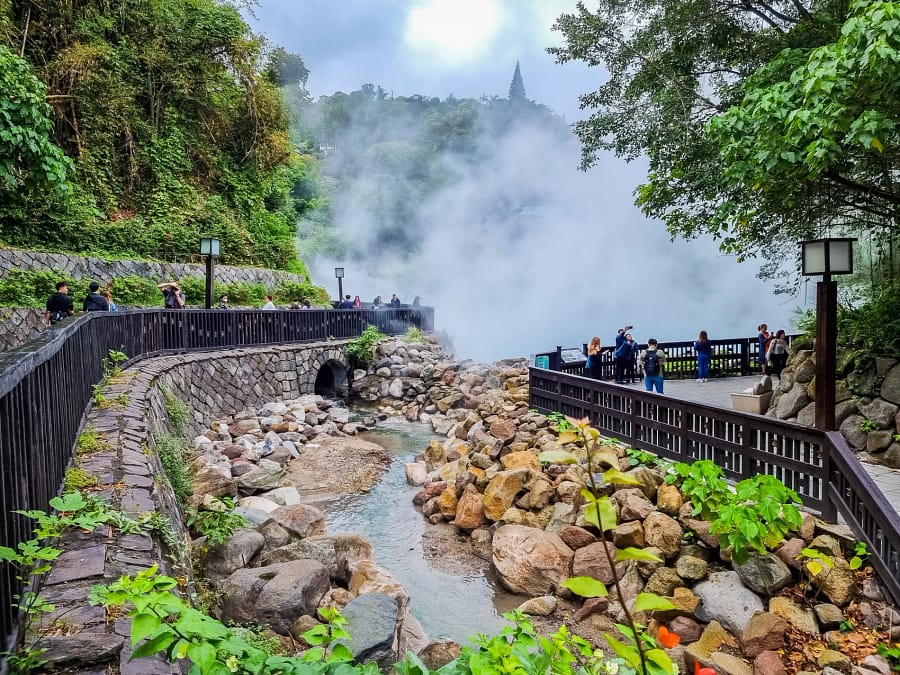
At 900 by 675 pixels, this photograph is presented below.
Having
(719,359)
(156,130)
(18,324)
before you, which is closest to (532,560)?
(719,359)

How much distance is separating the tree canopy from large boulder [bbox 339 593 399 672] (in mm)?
5302

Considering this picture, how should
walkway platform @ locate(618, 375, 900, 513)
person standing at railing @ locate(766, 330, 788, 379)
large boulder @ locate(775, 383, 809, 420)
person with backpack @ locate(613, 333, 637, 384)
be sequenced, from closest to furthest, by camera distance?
large boulder @ locate(775, 383, 809, 420) < walkway platform @ locate(618, 375, 900, 513) < person with backpack @ locate(613, 333, 637, 384) < person standing at railing @ locate(766, 330, 788, 379)

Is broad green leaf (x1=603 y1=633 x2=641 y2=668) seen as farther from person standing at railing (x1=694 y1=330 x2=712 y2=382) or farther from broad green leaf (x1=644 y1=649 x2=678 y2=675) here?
person standing at railing (x1=694 y1=330 x2=712 y2=382)

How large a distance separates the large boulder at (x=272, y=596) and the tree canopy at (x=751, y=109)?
5803 millimetres

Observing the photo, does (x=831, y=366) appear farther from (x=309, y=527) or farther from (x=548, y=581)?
(x=309, y=527)

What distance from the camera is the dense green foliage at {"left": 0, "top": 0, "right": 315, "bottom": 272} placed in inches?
686

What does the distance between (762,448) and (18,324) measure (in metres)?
14.7

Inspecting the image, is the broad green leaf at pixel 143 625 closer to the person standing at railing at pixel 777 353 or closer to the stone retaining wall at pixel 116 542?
the stone retaining wall at pixel 116 542

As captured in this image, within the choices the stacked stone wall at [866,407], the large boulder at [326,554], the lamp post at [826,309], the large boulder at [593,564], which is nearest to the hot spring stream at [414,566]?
the large boulder at [593,564]

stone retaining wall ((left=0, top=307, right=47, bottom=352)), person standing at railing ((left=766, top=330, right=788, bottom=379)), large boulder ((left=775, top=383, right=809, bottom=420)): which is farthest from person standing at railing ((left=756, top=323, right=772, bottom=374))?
stone retaining wall ((left=0, top=307, right=47, bottom=352))

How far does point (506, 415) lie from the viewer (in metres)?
10.8

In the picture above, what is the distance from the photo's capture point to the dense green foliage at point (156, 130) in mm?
17422

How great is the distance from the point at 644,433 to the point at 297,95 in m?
59.2

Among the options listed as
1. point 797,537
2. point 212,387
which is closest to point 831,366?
point 797,537
